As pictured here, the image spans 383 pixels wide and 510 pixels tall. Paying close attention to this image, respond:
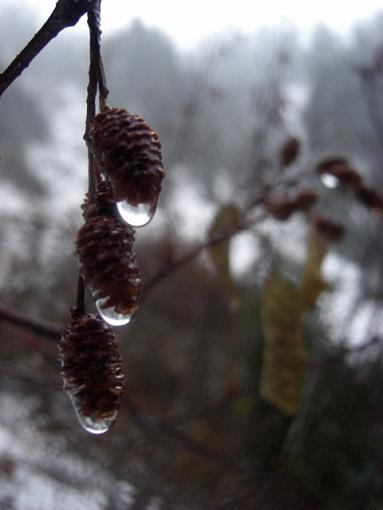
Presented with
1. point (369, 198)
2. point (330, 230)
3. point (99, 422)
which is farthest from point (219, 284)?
point (99, 422)

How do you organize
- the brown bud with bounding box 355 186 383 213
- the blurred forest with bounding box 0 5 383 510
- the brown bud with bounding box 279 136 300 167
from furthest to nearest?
the blurred forest with bounding box 0 5 383 510 < the brown bud with bounding box 279 136 300 167 < the brown bud with bounding box 355 186 383 213

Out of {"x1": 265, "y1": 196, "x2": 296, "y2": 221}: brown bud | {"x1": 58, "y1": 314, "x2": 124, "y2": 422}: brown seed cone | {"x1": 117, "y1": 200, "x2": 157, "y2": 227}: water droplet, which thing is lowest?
{"x1": 58, "y1": 314, "x2": 124, "y2": 422}: brown seed cone

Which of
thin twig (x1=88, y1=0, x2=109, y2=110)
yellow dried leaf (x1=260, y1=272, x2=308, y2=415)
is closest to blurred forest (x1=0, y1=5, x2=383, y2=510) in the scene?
yellow dried leaf (x1=260, y1=272, x2=308, y2=415)

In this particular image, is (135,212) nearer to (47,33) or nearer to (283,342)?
(47,33)

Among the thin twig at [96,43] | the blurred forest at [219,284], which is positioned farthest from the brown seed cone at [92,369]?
the blurred forest at [219,284]

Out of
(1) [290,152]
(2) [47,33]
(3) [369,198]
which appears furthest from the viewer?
(1) [290,152]

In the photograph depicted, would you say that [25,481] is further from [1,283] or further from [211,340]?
[211,340]

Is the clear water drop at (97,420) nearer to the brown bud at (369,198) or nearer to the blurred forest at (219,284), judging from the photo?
the blurred forest at (219,284)

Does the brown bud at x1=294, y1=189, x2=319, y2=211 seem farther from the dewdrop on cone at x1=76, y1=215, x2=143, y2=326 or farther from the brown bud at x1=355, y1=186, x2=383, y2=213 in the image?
the dewdrop on cone at x1=76, y1=215, x2=143, y2=326

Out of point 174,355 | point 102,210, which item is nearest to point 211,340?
point 174,355
